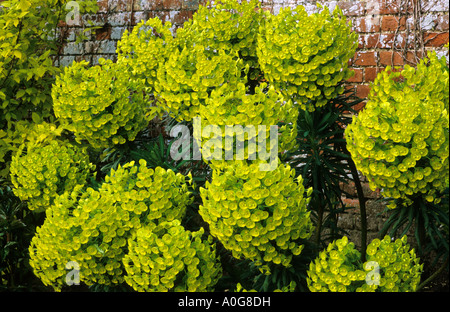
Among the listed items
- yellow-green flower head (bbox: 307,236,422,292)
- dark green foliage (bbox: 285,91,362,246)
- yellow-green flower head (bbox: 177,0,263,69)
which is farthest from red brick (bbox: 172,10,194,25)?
yellow-green flower head (bbox: 307,236,422,292)

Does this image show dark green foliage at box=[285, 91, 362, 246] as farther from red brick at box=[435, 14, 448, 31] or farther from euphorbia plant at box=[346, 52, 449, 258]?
red brick at box=[435, 14, 448, 31]

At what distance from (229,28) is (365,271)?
1107 millimetres

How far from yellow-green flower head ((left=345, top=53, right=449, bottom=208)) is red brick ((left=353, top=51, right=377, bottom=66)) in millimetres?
1015

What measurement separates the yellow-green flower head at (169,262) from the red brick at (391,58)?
1531 millimetres

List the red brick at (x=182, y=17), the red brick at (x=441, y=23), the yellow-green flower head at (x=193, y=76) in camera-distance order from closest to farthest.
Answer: the yellow-green flower head at (x=193, y=76) → the red brick at (x=441, y=23) → the red brick at (x=182, y=17)

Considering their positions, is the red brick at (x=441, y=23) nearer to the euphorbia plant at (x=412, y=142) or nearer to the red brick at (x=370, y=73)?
the red brick at (x=370, y=73)

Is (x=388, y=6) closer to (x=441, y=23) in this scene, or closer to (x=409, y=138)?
(x=441, y=23)

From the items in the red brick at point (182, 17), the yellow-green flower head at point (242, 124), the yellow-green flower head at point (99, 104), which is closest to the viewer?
the yellow-green flower head at point (242, 124)

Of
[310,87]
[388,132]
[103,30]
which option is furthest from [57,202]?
[103,30]

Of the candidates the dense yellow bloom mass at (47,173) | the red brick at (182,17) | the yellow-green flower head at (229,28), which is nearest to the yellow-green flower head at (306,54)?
the yellow-green flower head at (229,28)

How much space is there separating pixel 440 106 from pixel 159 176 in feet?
3.01

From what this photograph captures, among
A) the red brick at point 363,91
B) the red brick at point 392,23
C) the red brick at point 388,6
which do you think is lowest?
the red brick at point 363,91

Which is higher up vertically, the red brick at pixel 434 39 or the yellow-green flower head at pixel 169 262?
the red brick at pixel 434 39

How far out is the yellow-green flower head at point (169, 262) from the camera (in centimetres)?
140
